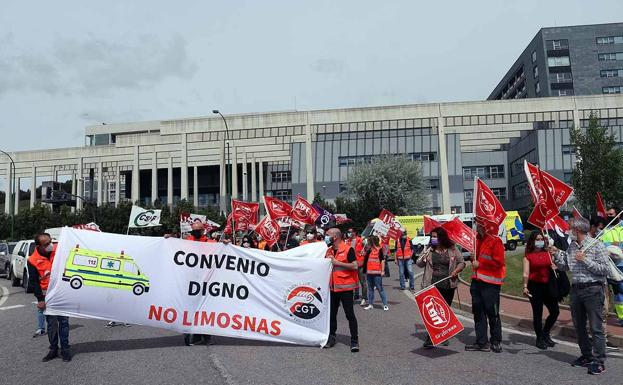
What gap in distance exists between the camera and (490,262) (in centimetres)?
761

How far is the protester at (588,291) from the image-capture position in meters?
6.25

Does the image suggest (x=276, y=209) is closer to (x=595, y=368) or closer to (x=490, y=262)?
(x=490, y=262)

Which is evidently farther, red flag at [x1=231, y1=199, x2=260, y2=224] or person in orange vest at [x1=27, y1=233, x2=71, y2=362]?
red flag at [x1=231, y1=199, x2=260, y2=224]

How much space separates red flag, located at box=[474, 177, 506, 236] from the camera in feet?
25.2

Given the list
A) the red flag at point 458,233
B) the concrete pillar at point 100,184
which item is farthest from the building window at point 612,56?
the red flag at point 458,233

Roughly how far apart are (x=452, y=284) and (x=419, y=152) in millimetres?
52409

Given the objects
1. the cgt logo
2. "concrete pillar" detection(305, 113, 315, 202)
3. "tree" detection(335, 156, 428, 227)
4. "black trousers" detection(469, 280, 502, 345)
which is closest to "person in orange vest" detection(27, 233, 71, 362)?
the cgt logo

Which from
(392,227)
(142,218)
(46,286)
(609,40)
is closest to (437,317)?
(46,286)

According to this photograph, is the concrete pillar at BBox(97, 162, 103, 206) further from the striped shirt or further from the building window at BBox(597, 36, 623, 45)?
the building window at BBox(597, 36, 623, 45)

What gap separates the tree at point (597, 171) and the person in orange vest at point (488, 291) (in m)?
21.6

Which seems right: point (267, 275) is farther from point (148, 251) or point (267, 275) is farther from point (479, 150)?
point (479, 150)

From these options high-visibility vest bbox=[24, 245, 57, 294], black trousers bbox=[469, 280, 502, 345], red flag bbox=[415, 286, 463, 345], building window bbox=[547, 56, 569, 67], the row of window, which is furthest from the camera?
building window bbox=[547, 56, 569, 67]

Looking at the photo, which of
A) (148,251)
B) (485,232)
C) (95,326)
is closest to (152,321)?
(148,251)

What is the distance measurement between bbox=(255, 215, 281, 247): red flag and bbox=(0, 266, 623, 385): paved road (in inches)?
337
